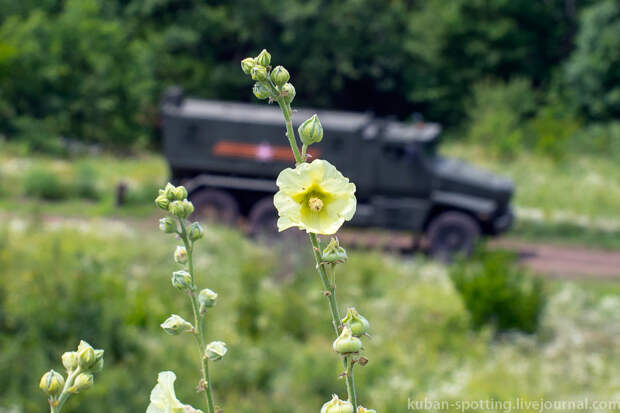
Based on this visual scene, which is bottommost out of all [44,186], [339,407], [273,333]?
[339,407]

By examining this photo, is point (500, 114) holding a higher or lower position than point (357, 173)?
higher

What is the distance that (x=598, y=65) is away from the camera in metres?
24.2

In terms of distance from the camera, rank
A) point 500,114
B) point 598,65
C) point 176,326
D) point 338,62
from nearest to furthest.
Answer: point 176,326 → point 500,114 → point 598,65 → point 338,62

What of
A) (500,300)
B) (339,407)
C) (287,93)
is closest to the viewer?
(339,407)

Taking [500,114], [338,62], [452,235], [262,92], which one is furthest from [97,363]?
[338,62]

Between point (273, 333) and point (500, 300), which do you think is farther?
point (500, 300)

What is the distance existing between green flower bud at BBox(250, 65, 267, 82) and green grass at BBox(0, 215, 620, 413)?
3.97 metres

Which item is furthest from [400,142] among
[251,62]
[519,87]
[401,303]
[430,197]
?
[519,87]

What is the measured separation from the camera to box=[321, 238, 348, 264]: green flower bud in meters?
0.91

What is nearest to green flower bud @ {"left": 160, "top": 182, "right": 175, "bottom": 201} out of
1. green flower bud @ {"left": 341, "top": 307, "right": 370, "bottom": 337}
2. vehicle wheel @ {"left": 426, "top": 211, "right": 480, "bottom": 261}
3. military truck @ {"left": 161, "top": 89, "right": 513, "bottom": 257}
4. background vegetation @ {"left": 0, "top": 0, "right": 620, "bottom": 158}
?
green flower bud @ {"left": 341, "top": 307, "right": 370, "bottom": 337}

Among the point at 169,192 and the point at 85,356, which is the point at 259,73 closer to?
the point at 169,192

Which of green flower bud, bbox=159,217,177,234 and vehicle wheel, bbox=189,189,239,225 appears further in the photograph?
vehicle wheel, bbox=189,189,239,225

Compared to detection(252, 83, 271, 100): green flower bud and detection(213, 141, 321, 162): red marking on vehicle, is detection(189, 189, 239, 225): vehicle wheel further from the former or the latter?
detection(252, 83, 271, 100): green flower bud

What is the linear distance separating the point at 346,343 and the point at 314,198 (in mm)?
213
